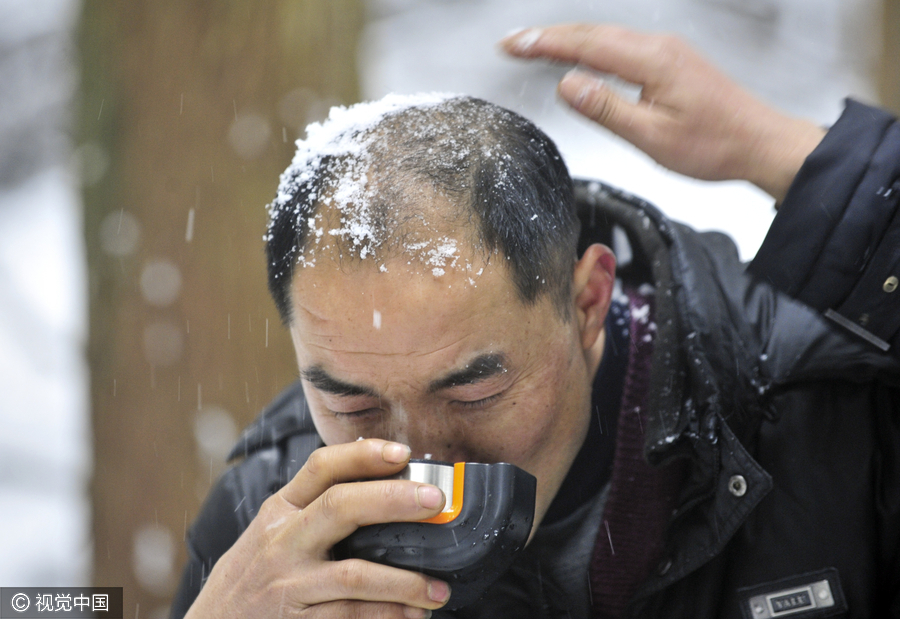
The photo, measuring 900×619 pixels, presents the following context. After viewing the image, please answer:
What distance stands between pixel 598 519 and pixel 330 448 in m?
0.82

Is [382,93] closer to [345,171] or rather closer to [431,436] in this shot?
[345,171]

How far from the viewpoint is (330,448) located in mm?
1460

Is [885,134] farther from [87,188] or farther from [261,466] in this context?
[87,188]

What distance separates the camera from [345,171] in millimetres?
1705

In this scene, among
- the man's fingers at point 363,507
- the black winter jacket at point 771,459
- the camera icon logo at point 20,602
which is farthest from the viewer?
the camera icon logo at point 20,602

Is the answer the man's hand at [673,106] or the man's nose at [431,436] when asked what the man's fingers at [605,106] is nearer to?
the man's hand at [673,106]

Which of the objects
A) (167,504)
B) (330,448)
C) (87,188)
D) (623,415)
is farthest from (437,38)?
(330,448)

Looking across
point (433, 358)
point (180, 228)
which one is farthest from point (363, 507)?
point (180, 228)

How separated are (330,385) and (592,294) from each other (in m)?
0.68

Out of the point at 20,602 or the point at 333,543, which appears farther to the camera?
the point at 20,602

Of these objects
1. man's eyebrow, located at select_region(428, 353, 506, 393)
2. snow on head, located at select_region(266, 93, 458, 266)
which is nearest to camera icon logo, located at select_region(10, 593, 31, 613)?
snow on head, located at select_region(266, 93, 458, 266)

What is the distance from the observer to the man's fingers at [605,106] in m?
1.56

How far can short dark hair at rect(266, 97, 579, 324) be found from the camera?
5.37 ft

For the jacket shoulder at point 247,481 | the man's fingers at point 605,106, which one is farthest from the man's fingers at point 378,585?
the man's fingers at point 605,106
